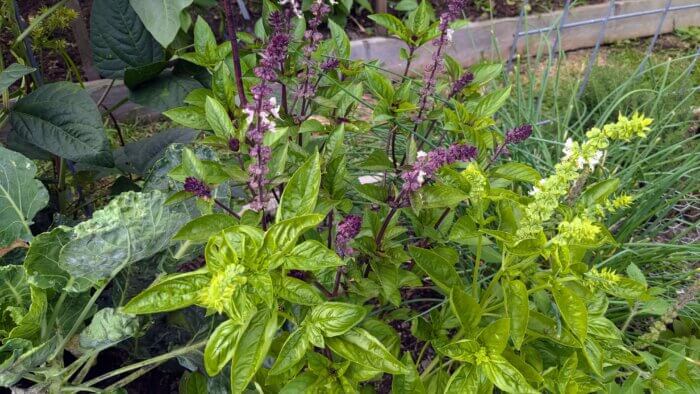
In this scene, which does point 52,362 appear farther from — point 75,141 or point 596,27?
point 596,27

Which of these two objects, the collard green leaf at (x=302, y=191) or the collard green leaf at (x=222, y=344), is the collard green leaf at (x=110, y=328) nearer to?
the collard green leaf at (x=222, y=344)

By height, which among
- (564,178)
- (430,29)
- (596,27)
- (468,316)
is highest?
(430,29)

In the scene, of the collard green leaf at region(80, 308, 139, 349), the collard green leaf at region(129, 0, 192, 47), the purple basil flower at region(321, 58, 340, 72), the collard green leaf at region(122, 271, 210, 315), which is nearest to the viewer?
the collard green leaf at region(122, 271, 210, 315)

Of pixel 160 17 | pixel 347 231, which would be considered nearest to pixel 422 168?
pixel 347 231

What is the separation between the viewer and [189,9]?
2.46 metres

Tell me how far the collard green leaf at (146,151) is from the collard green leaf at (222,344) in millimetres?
729

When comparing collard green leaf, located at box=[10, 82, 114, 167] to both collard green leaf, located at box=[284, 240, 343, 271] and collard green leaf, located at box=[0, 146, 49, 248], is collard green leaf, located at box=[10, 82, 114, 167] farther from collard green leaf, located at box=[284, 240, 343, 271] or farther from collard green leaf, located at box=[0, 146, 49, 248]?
collard green leaf, located at box=[284, 240, 343, 271]

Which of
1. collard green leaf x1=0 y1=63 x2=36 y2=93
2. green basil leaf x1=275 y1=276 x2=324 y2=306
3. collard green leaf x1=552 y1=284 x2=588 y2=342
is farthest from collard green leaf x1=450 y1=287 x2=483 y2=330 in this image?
collard green leaf x1=0 y1=63 x2=36 y2=93

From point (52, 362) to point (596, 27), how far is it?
11.5 ft

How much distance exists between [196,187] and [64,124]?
607 millimetres

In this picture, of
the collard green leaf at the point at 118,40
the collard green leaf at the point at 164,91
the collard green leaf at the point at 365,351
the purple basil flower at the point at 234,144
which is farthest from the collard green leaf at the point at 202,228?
the collard green leaf at the point at 118,40

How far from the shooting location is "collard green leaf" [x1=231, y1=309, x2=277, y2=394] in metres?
0.77

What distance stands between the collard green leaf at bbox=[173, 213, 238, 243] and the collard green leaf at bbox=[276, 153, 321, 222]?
11 cm

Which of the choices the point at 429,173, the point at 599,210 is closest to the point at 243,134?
the point at 429,173
